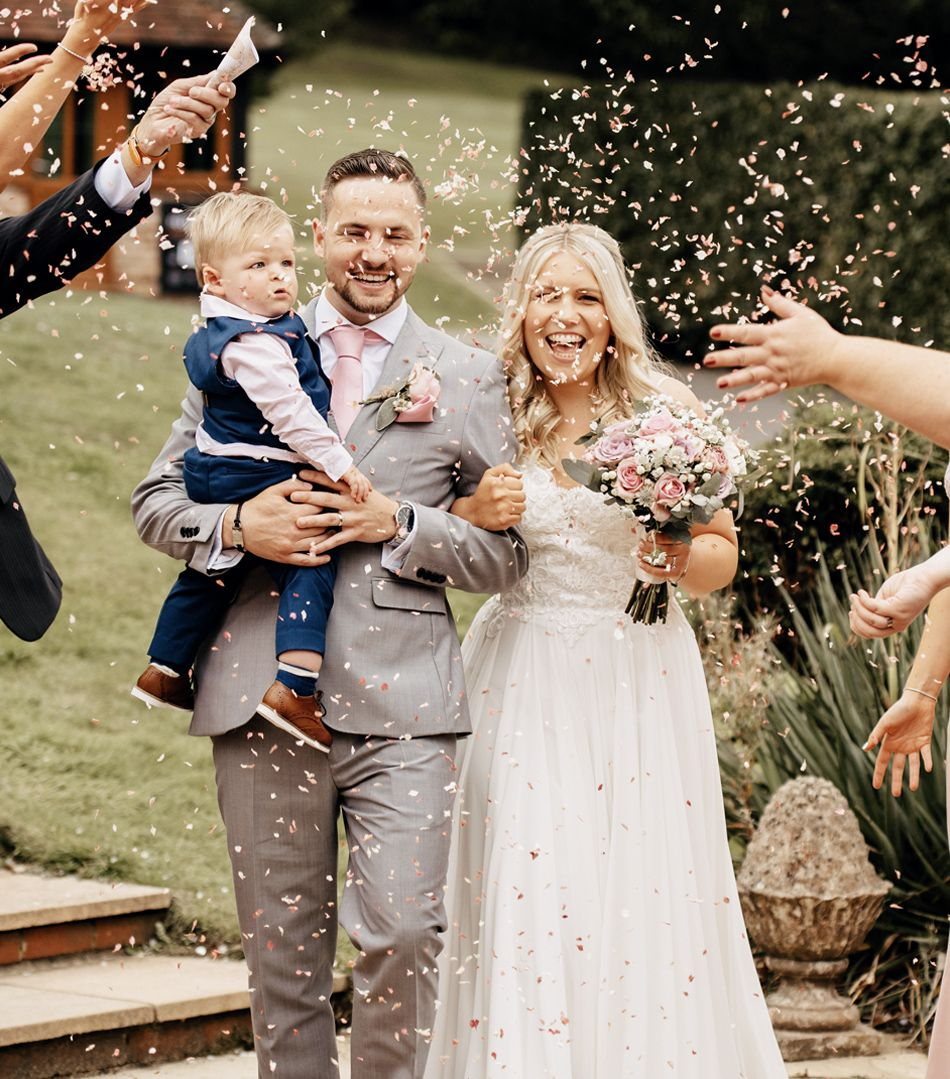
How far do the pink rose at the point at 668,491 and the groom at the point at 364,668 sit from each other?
385 mm

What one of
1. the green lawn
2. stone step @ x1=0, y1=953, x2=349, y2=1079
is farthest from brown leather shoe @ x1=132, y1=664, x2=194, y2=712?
stone step @ x1=0, y1=953, x2=349, y2=1079

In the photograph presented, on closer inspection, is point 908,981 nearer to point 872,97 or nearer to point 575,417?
point 575,417

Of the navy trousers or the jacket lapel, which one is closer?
the navy trousers

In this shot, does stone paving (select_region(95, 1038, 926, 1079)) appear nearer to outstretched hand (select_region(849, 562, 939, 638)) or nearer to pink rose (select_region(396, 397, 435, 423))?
pink rose (select_region(396, 397, 435, 423))

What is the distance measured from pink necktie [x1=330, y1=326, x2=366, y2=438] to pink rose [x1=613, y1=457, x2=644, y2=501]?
25.4 inches

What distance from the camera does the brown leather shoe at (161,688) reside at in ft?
13.6

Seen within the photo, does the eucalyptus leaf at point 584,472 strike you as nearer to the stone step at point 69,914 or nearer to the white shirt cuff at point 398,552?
the white shirt cuff at point 398,552

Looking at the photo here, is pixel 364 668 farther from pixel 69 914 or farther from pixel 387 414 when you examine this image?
pixel 69 914

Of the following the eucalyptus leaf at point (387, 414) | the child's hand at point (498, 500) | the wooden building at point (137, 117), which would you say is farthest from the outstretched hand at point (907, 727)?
the wooden building at point (137, 117)

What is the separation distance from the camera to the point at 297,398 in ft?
12.6

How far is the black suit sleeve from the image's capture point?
12.7ft

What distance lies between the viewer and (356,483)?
398cm

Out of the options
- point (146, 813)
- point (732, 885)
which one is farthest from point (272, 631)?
point (146, 813)

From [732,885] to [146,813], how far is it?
10.1 ft
